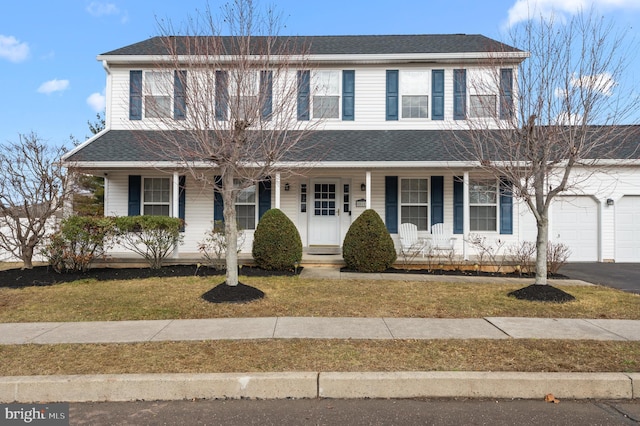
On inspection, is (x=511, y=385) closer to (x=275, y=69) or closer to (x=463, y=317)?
(x=463, y=317)

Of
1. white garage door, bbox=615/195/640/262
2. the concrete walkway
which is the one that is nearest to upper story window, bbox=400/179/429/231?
white garage door, bbox=615/195/640/262

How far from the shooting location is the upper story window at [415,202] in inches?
497

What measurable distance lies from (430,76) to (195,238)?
9071mm

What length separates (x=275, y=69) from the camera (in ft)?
24.7

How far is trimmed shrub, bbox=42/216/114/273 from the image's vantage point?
9562mm

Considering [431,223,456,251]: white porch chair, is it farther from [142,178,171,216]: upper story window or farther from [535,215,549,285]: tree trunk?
[142,178,171,216]: upper story window

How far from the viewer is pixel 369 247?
1007 centimetres

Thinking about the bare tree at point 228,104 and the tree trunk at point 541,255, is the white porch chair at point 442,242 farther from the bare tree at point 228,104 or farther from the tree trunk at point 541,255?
the bare tree at point 228,104

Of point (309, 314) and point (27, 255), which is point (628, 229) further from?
point (27, 255)

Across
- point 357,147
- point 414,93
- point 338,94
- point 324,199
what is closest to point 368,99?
point 338,94

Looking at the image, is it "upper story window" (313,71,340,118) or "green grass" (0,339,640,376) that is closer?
"green grass" (0,339,640,376)

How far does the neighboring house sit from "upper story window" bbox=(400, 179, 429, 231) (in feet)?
0.10

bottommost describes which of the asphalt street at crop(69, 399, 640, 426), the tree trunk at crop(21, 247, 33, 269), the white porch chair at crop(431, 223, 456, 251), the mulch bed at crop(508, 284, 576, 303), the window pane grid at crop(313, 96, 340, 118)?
the asphalt street at crop(69, 399, 640, 426)

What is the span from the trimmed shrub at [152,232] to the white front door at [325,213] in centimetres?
423
